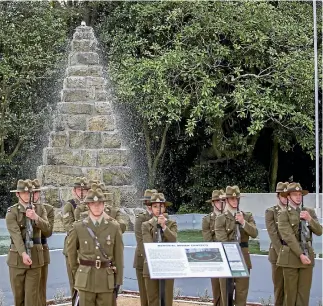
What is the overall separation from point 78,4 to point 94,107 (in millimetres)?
10053

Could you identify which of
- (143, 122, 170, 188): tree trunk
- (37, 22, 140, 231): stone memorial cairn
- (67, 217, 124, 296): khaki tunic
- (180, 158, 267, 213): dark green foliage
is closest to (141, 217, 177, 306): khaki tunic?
(67, 217, 124, 296): khaki tunic

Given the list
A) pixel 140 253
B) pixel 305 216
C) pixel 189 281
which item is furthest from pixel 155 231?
pixel 189 281

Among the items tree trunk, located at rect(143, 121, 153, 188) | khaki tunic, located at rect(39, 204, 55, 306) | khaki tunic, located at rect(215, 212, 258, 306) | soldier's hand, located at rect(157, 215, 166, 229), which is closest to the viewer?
soldier's hand, located at rect(157, 215, 166, 229)

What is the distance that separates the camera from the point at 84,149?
1530 cm

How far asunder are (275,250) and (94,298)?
282 centimetres

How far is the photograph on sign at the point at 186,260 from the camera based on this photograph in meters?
7.74

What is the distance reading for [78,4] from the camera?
24766mm

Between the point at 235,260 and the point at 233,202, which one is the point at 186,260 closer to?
the point at 235,260

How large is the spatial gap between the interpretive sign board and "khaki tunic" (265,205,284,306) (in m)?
1.47

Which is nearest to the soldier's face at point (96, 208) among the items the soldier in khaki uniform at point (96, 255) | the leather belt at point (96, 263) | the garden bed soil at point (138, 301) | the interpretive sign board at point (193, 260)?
the soldier in khaki uniform at point (96, 255)

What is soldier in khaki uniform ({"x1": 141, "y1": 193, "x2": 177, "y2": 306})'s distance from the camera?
29.7 feet

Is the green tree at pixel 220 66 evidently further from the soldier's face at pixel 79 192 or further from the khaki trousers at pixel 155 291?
the khaki trousers at pixel 155 291

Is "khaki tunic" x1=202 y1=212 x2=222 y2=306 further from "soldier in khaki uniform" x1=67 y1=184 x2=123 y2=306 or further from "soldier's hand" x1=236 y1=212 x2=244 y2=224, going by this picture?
"soldier in khaki uniform" x1=67 y1=184 x2=123 y2=306

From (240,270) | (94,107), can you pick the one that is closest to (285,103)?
(94,107)
